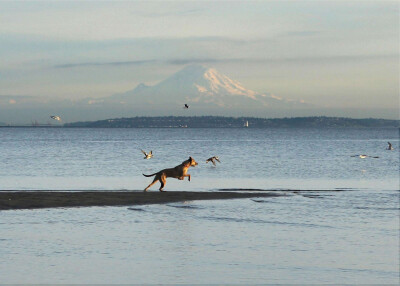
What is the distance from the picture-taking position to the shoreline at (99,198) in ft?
91.3

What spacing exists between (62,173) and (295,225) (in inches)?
1246

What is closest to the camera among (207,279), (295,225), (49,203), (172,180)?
(207,279)

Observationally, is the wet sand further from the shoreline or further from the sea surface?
the sea surface

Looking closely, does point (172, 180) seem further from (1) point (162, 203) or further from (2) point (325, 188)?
(1) point (162, 203)

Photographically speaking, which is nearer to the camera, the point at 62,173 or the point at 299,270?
the point at 299,270

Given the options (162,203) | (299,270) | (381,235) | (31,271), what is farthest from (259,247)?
(162,203)

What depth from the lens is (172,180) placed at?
42875mm

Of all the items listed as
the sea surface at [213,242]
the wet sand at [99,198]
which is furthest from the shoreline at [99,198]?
the sea surface at [213,242]

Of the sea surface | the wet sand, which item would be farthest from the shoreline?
the sea surface

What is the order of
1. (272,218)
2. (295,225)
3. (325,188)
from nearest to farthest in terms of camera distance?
(295,225), (272,218), (325,188)

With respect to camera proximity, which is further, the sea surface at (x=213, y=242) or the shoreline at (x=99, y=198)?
the shoreline at (x=99, y=198)

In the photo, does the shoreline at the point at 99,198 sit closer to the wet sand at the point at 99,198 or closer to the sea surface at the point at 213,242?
the wet sand at the point at 99,198

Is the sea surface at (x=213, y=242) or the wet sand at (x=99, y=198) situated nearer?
the sea surface at (x=213, y=242)

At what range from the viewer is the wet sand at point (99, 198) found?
2786cm
